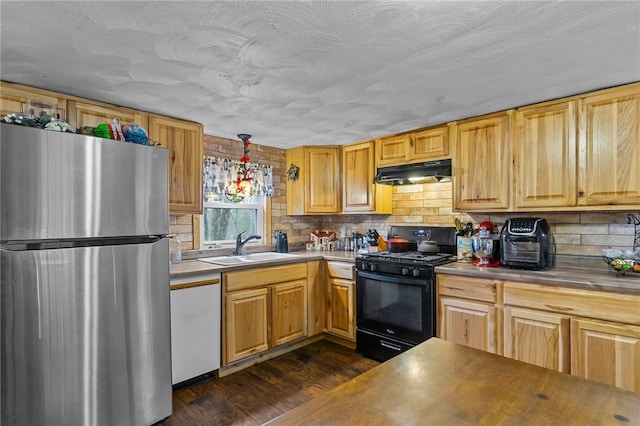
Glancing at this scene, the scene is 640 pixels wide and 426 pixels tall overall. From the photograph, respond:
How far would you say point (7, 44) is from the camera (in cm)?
157

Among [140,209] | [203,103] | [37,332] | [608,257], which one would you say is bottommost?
[37,332]

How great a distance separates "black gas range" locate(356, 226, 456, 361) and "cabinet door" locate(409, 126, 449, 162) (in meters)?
0.72

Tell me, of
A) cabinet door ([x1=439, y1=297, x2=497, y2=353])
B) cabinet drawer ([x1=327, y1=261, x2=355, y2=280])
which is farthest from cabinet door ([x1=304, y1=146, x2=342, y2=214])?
cabinet door ([x1=439, y1=297, x2=497, y2=353])

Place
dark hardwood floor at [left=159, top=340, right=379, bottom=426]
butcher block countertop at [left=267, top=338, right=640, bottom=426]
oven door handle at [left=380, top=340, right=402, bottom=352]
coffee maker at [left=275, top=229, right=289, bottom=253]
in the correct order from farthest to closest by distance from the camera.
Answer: coffee maker at [left=275, top=229, right=289, bottom=253] → oven door handle at [left=380, top=340, right=402, bottom=352] → dark hardwood floor at [left=159, top=340, right=379, bottom=426] → butcher block countertop at [left=267, top=338, right=640, bottom=426]

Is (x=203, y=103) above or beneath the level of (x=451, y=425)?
above

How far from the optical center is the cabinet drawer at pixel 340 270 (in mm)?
3232

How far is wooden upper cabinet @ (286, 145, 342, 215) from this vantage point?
3730 millimetres

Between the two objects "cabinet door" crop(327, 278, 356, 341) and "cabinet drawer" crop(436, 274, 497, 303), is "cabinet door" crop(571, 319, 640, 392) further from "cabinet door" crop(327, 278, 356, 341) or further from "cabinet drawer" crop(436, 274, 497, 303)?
"cabinet door" crop(327, 278, 356, 341)

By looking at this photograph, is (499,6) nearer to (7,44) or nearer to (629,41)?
(629,41)

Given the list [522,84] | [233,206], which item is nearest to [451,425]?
[522,84]

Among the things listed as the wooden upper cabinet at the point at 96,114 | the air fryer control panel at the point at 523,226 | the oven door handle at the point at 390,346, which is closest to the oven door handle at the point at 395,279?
the oven door handle at the point at 390,346

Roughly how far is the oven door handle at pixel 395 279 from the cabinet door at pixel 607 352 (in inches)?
37.3

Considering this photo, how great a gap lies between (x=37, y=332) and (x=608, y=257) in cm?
322

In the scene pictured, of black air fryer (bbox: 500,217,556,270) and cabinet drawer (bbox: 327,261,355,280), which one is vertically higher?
black air fryer (bbox: 500,217,556,270)
